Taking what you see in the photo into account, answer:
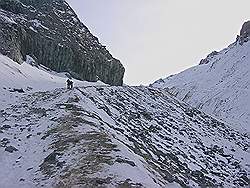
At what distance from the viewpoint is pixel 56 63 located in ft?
152

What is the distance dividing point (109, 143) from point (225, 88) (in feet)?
205

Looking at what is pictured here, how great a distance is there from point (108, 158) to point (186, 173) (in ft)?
17.0

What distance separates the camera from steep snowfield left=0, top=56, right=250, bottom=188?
43.6 ft

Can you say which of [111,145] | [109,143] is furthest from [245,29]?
[111,145]

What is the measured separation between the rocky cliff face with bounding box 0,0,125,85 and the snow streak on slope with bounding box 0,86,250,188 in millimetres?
15015

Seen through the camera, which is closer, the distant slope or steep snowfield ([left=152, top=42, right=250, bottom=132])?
steep snowfield ([left=152, top=42, right=250, bottom=132])

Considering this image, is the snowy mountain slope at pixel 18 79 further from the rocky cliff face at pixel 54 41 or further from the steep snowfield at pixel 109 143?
the rocky cliff face at pixel 54 41

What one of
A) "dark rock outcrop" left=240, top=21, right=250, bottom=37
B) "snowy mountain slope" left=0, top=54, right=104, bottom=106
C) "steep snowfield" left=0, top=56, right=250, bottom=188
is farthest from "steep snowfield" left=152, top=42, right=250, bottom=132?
"steep snowfield" left=0, top=56, right=250, bottom=188

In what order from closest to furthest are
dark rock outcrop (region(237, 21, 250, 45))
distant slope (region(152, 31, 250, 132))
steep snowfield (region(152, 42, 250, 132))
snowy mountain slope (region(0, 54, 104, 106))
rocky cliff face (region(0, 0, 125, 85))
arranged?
1. snowy mountain slope (region(0, 54, 104, 106))
2. rocky cliff face (region(0, 0, 125, 85))
3. steep snowfield (region(152, 42, 250, 132))
4. distant slope (region(152, 31, 250, 132))
5. dark rock outcrop (region(237, 21, 250, 45))

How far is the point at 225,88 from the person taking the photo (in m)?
75.1

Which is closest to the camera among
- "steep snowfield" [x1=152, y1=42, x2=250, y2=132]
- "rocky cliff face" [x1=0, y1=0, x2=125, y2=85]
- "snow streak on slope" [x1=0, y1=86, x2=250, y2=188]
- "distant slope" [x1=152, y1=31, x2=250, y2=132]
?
"snow streak on slope" [x1=0, y1=86, x2=250, y2=188]

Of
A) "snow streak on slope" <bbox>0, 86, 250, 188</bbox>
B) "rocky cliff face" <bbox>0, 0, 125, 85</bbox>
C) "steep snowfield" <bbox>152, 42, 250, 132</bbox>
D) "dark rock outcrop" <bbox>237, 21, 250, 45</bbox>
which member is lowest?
"snow streak on slope" <bbox>0, 86, 250, 188</bbox>

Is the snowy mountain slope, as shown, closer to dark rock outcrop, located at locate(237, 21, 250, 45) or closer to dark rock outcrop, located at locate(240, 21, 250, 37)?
dark rock outcrop, located at locate(237, 21, 250, 45)

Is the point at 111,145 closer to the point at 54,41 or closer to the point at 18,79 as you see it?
the point at 18,79
